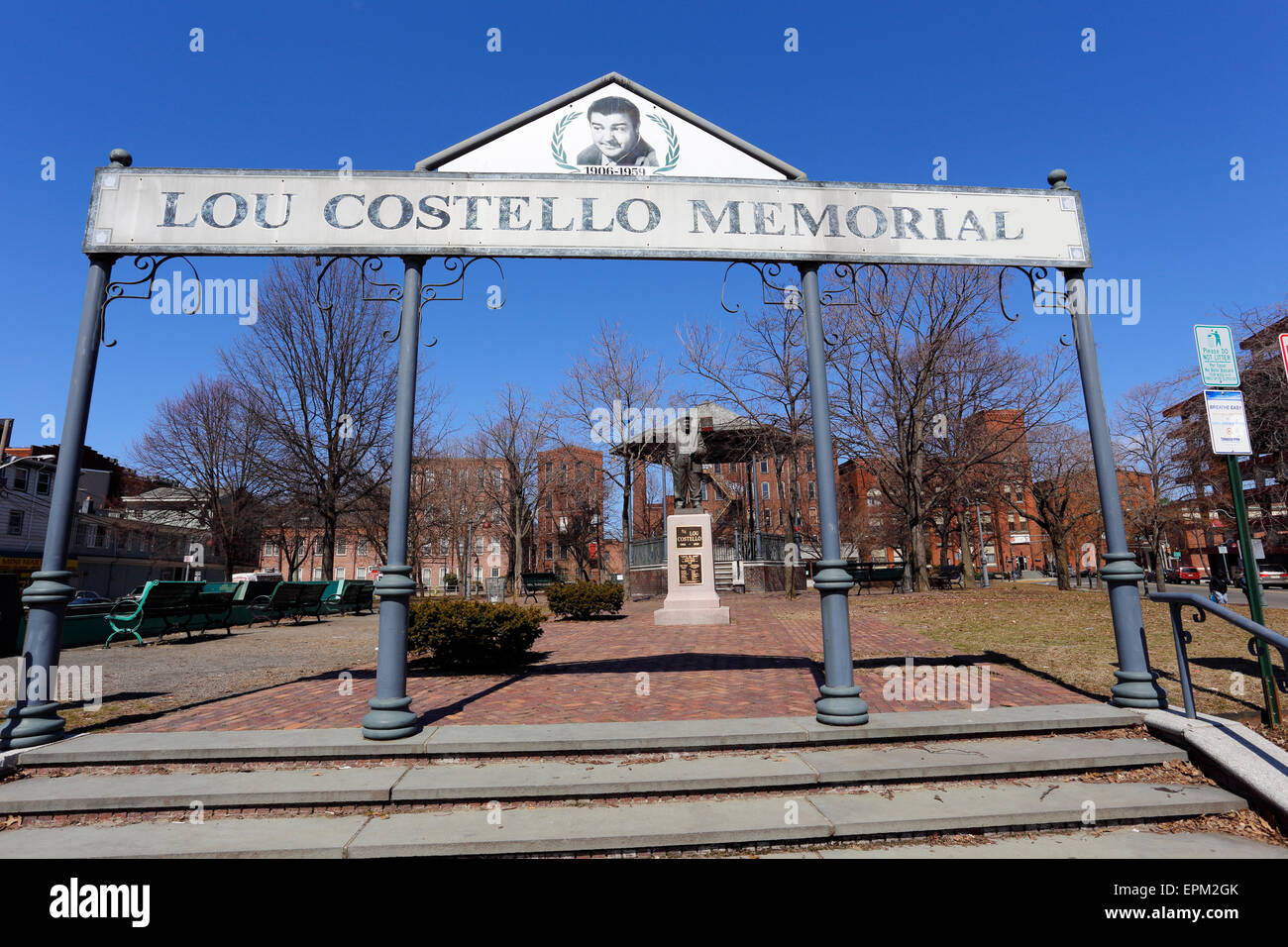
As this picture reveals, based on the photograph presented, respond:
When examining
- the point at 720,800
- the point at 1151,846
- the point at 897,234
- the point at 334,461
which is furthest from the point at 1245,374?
the point at 334,461

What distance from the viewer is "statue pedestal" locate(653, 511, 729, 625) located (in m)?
15.4

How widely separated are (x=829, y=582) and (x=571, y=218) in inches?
165

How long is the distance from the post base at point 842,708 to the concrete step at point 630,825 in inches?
33.3

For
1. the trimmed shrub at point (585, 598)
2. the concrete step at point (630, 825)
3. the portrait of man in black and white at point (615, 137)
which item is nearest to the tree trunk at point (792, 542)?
the trimmed shrub at point (585, 598)

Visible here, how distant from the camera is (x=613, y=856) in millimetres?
3359

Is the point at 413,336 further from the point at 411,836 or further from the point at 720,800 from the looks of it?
the point at 720,800

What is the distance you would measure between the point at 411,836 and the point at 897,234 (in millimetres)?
6483

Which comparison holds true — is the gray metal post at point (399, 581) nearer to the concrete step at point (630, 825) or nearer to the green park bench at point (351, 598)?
the concrete step at point (630, 825)

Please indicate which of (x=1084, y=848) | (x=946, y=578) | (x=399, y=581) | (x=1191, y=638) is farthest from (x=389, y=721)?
(x=946, y=578)

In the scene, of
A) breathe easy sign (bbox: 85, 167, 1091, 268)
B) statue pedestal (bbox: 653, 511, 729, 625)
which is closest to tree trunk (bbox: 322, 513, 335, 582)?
statue pedestal (bbox: 653, 511, 729, 625)

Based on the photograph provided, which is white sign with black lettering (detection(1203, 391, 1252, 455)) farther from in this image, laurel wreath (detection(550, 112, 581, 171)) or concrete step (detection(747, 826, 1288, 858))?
laurel wreath (detection(550, 112, 581, 171))

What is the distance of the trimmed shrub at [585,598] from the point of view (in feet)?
56.4

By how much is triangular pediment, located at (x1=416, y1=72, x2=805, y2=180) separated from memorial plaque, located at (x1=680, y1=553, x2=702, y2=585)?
11.5 metres

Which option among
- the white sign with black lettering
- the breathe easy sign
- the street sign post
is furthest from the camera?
the breathe easy sign
